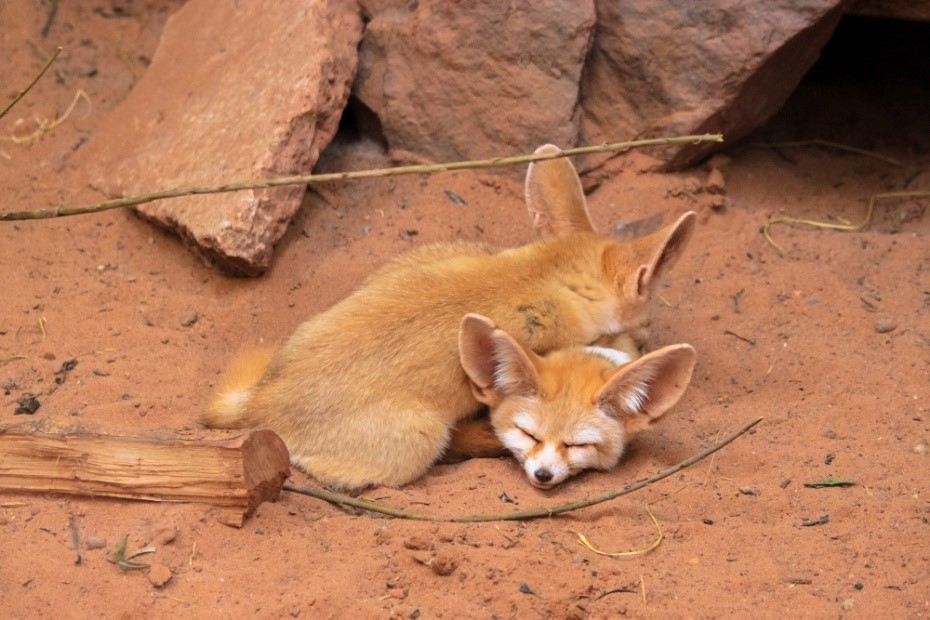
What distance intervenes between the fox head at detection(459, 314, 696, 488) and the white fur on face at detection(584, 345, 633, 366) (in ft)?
0.61

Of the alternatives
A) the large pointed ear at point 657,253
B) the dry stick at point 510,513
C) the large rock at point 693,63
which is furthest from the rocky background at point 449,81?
the dry stick at point 510,513

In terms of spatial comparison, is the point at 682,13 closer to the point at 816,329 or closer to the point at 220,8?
the point at 816,329

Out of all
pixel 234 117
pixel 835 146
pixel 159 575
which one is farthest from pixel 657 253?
pixel 835 146

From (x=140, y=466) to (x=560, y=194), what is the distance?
2.33 meters

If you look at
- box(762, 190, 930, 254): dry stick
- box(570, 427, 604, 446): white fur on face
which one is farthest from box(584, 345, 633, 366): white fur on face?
box(762, 190, 930, 254): dry stick

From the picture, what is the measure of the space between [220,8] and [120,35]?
3.56 feet

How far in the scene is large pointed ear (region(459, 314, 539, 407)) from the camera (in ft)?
13.3

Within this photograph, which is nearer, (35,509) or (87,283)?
(35,509)

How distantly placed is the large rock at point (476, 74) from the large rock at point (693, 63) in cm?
21

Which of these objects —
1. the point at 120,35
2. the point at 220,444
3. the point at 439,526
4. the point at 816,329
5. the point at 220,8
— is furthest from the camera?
the point at 120,35

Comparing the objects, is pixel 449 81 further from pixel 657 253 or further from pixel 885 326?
pixel 885 326

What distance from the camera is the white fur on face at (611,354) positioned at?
4.55m

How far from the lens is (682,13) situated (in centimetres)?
565

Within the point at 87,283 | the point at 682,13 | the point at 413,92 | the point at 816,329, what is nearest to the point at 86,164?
the point at 87,283
